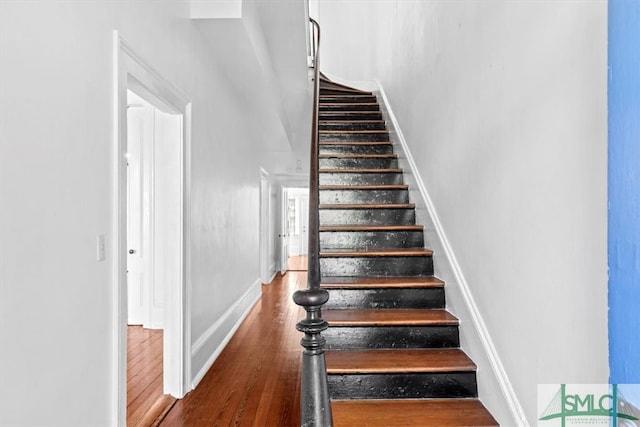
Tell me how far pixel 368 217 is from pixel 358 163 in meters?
0.84

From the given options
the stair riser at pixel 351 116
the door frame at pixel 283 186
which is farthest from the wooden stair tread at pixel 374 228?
the door frame at pixel 283 186

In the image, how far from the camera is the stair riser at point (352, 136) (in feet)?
14.5

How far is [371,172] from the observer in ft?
12.1

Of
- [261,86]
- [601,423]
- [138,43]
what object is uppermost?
[261,86]

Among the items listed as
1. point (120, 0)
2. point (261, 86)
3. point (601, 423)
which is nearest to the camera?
point (601, 423)

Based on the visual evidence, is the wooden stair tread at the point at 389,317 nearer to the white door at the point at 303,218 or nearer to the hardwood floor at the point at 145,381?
the hardwood floor at the point at 145,381

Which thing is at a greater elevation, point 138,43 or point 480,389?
point 138,43

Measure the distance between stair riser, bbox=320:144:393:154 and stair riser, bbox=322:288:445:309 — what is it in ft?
6.29

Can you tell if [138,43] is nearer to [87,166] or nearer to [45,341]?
[87,166]

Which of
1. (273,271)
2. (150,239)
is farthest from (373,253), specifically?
(273,271)

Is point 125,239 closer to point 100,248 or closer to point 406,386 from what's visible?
point 100,248

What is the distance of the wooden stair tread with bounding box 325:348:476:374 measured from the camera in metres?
2.03

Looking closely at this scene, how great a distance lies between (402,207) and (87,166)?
2292 mm

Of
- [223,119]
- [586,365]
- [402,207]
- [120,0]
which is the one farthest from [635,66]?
[223,119]
